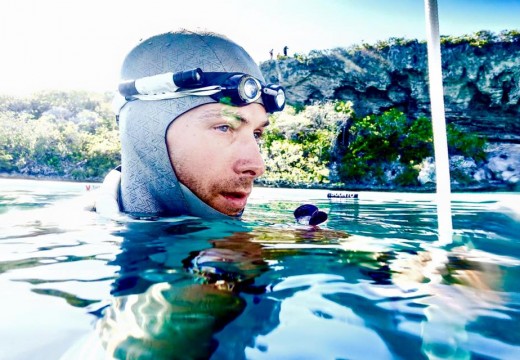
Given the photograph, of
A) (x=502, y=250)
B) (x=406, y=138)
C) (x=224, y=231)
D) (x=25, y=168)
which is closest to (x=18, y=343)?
(x=224, y=231)

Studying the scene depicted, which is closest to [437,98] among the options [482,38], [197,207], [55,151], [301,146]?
[197,207]

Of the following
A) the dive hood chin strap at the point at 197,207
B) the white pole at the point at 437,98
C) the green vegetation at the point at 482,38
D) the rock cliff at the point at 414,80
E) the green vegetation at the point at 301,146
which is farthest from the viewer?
the rock cliff at the point at 414,80

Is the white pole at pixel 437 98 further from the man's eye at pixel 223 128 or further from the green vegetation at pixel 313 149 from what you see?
the green vegetation at pixel 313 149

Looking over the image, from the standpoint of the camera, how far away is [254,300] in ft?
3.22

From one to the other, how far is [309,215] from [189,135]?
118cm

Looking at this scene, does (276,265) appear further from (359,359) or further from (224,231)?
(224,231)

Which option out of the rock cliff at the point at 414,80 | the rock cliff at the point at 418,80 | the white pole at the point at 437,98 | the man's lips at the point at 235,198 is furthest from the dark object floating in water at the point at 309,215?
the rock cliff at the point at 414,80

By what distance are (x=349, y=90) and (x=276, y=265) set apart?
2960cm

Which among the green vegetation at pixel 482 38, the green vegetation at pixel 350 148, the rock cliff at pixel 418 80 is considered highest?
the green vegetation at pixel 482 38

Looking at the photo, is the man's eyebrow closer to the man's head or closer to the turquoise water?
the man's head

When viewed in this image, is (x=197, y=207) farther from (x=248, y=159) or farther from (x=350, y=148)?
(x=350, y=148)

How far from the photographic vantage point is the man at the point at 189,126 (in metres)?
2.28

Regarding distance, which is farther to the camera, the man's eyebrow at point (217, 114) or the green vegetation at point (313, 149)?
the green vegetation at point (313, 149)

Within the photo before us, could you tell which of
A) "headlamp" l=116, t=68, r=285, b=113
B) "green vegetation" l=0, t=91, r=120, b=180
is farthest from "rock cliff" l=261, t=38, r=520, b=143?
"headlamp" l=116, t=68, r=285, b=113
